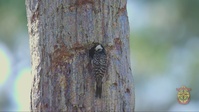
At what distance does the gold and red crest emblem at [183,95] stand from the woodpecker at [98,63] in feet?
19.1

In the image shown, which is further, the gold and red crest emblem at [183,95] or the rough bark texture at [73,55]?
the gold and red crest emblem at [183,95]

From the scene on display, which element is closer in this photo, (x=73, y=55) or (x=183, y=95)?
(x=73, y=55)

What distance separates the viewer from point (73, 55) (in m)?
2.84

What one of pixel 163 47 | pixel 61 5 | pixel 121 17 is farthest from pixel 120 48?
pixel 163 47

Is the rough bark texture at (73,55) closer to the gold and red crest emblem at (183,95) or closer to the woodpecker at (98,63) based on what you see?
the woodpecker at (98,63)

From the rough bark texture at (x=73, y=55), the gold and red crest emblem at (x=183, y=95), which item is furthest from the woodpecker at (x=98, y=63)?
the gold and red crest emblem at (x=183, y=95)

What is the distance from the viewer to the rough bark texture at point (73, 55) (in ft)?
9.22

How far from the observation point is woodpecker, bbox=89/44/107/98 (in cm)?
281

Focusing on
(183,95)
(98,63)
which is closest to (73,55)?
(98,63)

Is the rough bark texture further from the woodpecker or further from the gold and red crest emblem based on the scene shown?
the gold and red crest emblem

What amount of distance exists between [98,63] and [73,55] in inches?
4.7

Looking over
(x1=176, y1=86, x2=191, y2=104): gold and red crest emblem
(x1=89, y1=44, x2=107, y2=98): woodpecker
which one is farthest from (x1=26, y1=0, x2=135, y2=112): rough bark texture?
(x1=176, y1=86, x2=191, y2=104): gold and red crest emblem

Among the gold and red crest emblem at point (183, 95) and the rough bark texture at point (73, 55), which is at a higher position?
the rough bark texture at point (73, 55)

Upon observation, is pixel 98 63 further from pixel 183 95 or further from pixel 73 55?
pixel 183 95
